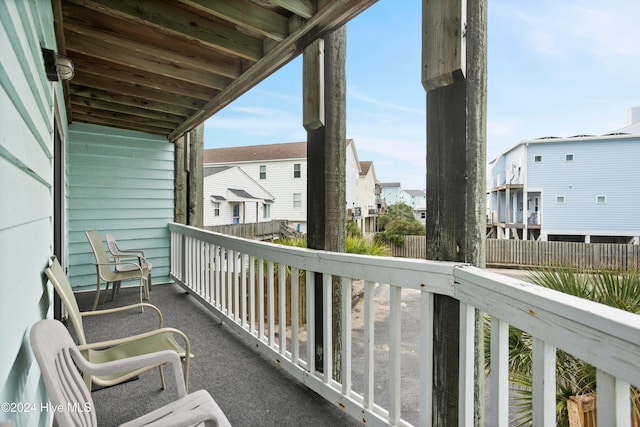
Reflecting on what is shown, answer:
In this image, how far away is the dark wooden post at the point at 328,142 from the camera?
2.07 metres

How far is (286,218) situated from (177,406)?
55.4ft

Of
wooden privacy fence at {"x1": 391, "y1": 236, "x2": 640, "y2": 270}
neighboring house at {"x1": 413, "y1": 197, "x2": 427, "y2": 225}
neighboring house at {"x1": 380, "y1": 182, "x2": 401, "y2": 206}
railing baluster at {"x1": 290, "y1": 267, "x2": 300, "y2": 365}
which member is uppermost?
neighboring house at {"x1": 380, "y1": 182, "x2": 401, "y2": 206}

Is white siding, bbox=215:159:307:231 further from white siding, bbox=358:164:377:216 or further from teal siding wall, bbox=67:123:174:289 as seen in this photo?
teal siding wall, bbox=67:123:174:289

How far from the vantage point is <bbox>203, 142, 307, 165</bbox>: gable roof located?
17.5 m

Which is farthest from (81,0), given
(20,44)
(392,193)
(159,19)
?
(392,193)

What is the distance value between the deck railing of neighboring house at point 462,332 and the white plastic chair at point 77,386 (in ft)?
2.71

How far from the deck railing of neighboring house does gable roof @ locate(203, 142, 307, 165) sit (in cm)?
1491

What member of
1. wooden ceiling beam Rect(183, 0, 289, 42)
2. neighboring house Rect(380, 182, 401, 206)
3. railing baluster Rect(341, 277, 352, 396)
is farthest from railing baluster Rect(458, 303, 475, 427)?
neighboring house Rect(380, 182, 401, 206)

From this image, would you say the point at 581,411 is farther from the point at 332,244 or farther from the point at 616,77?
the point at 616,77

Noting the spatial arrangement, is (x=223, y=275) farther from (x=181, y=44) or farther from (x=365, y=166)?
(x=365, y=166)

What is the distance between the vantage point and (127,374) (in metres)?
1.70

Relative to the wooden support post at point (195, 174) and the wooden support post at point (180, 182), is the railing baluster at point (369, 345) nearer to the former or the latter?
the wooden support post at point (195, 174)

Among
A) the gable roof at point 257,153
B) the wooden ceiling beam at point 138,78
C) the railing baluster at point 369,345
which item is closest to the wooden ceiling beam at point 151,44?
the wooden ceiling beam at point 138,78

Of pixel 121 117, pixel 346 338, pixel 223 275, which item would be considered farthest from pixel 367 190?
pixel 346 338
